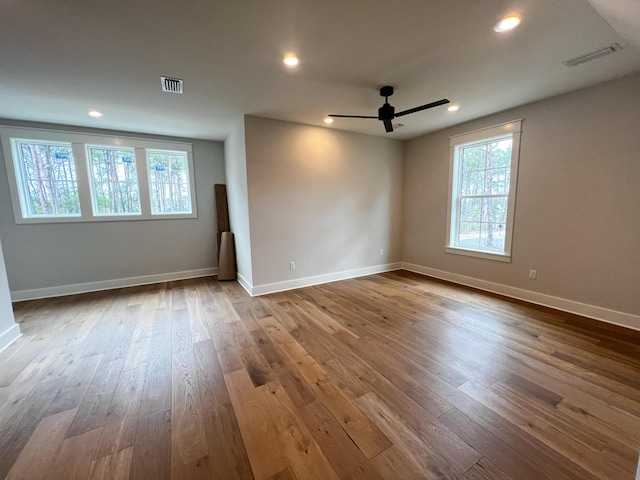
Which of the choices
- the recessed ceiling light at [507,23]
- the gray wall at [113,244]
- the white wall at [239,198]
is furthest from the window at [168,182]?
the recessed ceiling light at [507,23]

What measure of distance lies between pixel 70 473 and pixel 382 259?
15.8 ft

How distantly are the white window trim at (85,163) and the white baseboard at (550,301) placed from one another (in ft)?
16.7

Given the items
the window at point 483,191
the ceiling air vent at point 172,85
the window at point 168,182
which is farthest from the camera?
the window at point 168,182

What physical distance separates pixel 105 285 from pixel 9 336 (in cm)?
191

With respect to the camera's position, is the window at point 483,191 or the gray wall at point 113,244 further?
the gray wall at point 113,244

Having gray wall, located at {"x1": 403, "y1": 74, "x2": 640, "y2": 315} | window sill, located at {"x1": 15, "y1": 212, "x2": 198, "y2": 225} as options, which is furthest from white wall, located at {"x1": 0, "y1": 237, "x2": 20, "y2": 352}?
gray wall, located at {"x1": 403, "y1": 74, "x2": 640, "y2": 315}

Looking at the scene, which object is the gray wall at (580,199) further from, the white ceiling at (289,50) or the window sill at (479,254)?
the white ceiling at (289,50)

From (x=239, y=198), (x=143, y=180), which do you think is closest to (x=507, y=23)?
(x=239, y=198)

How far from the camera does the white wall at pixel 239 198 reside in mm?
3861

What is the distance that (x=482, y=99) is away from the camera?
10.6 ft

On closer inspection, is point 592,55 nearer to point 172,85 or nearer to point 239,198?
point 172,85

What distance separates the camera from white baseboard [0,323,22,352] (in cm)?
247

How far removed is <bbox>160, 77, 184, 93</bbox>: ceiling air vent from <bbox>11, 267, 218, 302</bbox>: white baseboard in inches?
131

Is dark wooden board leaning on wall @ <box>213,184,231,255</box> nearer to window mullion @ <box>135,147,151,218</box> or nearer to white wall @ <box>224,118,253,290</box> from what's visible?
white wall @ <box>224,118,253,290</box>
